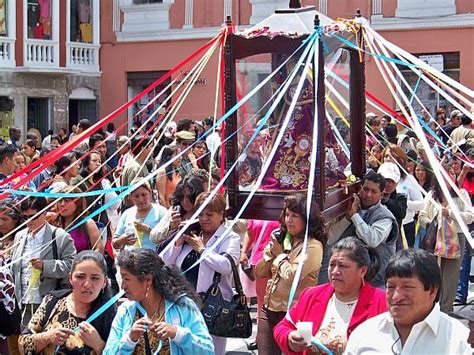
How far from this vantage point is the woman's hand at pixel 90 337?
474 cm

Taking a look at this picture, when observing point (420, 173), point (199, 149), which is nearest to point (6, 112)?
point (199, 149)

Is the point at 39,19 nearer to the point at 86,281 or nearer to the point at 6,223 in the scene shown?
the point at 6,223

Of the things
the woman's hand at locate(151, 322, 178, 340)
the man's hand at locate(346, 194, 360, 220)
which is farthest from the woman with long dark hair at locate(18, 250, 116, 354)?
the man's hand at locate(346, 194, 360, 220)

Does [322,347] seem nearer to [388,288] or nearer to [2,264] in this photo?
[388,288]

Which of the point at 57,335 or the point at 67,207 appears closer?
the point at 57,335

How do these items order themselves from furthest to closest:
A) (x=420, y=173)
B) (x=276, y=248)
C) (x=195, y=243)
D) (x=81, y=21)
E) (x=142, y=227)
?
(x=81, y=21)
(x=420, y=173)
(x=142, y=227)
(x=195, y=243)
(x=276, y=248)

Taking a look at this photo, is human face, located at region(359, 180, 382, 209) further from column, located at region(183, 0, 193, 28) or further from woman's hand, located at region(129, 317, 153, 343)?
column, located at region(183, 0, 193, 28)

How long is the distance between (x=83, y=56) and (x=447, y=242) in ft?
56.5

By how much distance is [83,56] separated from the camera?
24.1 meters

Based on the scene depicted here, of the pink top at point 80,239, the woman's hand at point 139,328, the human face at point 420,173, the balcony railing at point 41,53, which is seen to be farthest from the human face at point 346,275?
the balcony railing at point 41,53

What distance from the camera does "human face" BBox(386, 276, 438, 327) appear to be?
3775mm

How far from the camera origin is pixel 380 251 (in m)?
6.56

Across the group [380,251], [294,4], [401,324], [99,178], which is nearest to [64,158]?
[99,178]

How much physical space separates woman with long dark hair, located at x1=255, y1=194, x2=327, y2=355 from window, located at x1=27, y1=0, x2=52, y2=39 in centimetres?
1809
